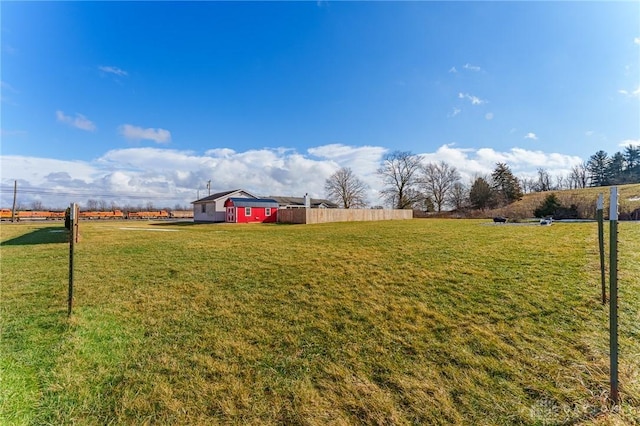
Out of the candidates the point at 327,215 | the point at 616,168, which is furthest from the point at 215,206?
the point at 616,168

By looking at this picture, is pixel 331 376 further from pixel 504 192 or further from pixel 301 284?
pixel 504 192

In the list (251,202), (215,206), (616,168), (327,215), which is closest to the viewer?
(327,215)

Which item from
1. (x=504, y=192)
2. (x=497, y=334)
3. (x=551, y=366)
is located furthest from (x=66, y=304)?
(x=504, y=192)

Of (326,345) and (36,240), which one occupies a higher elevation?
(36,240)

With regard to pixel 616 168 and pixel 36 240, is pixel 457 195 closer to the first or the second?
pixel 616 168

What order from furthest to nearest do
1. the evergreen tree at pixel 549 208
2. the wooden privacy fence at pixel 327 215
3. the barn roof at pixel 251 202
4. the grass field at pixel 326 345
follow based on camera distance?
the barn roof at pixel 251 202 → the evergreen tree at pixel 549 208 → the wooden privacy fence at pixel 327 215 → the grass field at pixel 326 345

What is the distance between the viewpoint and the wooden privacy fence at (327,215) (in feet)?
85.6

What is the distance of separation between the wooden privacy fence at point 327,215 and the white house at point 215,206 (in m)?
7.84

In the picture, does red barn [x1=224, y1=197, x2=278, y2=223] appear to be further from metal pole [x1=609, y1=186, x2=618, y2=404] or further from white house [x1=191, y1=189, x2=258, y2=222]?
metal pole [x1=609, y1=186, x2=618, y2=404]

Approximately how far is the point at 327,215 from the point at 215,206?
1444cm

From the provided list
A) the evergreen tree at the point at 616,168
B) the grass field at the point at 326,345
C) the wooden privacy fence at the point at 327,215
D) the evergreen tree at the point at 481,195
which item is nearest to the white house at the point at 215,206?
the wooden privacy fence at the point at 327,215

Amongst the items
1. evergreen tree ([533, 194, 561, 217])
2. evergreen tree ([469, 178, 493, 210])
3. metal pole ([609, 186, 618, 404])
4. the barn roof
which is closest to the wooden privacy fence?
the barn roof

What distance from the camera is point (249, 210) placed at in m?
31.2

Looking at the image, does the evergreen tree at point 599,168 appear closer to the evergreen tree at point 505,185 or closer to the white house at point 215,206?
the evergreen tree at point 505,185
